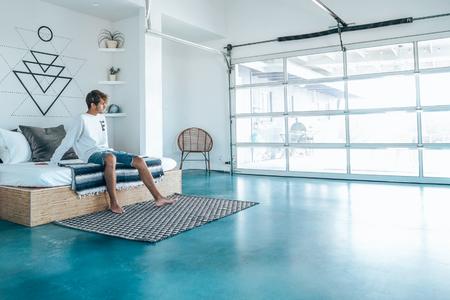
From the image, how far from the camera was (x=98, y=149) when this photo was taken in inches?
146

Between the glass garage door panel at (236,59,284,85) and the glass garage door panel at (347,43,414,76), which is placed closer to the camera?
the glass garage door panel at (347,43,414,76)

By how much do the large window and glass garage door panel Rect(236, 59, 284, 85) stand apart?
0.06 ft

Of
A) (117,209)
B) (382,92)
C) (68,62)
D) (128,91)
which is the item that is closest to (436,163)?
(382,92)

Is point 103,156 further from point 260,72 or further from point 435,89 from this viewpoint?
point 435,89

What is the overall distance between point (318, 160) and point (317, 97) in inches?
44.8

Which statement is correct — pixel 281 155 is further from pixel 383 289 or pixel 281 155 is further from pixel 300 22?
pixel 383 289

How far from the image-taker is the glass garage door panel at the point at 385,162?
557 centimetres

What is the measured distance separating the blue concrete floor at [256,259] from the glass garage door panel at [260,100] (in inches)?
135

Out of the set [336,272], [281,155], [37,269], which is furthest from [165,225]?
[281,155]

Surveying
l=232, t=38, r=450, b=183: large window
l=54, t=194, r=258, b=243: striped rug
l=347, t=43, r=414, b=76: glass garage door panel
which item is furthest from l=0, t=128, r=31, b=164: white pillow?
l=347, t=43, r=414, b=76: glass garage door panel

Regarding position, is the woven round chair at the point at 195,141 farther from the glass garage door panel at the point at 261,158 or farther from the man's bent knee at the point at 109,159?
the man's bent knee at the point at 109,159

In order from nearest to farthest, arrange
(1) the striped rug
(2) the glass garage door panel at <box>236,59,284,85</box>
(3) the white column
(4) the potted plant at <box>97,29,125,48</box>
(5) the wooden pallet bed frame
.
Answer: (1) the striped rug
(5) the wooden pallet bed frame
(3) the white column
(4) the potted plant at <box>97,29,125,48</box>
(2) the glass garage door panel at <box>236,59,284,85</box>

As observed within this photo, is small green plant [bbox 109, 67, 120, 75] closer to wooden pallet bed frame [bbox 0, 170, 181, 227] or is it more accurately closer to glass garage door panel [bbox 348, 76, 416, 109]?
wooden pallet bed frame [bbox 0, 170, 181, 227]

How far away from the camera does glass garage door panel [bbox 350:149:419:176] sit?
5566 millimetres
